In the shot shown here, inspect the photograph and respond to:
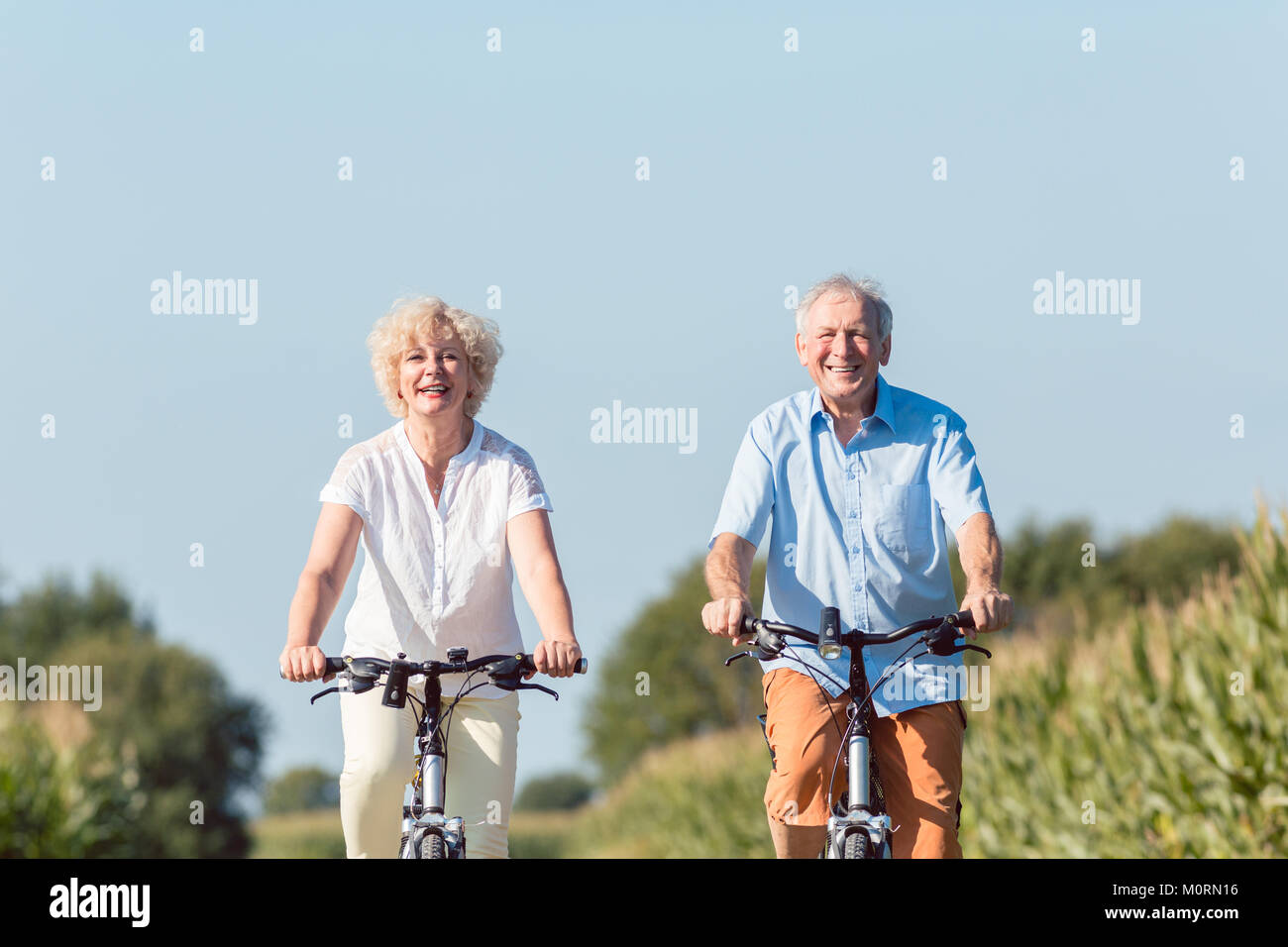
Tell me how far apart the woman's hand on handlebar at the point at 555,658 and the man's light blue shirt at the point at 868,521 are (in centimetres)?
64

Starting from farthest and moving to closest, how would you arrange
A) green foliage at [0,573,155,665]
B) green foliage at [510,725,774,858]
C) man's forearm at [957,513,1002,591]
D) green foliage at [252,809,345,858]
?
green foliage at [0,573,155,665]
green foliage at [252,809,345,858]
green foliage at [510,725,774,858]
man's forearm at [957,513,1002,591]

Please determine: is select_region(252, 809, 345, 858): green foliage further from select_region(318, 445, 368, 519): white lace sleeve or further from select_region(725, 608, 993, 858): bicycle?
select_region(725, 608, 993, 858): bicycle

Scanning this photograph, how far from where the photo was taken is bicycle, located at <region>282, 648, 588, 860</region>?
15.5 ft

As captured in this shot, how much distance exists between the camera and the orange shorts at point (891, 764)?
4918mm

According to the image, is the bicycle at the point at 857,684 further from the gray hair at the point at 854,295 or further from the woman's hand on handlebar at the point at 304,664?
the woman's hand on handlebar at the point at 304,664

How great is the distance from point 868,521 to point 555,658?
1.06 meters

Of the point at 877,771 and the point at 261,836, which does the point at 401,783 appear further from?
the point at 261,836

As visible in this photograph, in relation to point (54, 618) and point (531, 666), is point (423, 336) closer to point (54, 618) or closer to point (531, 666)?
point (531, 666)

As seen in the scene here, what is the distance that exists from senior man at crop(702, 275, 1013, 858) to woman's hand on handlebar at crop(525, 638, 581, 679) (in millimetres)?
483

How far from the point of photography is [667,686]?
71188mm

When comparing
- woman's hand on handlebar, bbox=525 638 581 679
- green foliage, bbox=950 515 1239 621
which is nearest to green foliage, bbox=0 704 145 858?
woman's hand on handlebar, bbox=525 638 581 679

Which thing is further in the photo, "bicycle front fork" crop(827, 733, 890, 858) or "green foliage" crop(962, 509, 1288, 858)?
"green foliage" crop(962, 509, 1288, 858)

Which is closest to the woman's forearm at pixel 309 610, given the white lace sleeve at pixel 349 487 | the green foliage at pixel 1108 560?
the white lace sleeve at pixel 349 487

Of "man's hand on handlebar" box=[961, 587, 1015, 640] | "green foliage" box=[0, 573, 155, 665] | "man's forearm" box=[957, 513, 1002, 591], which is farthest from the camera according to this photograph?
"green foliage" box=[0, 573, 155, 665]
